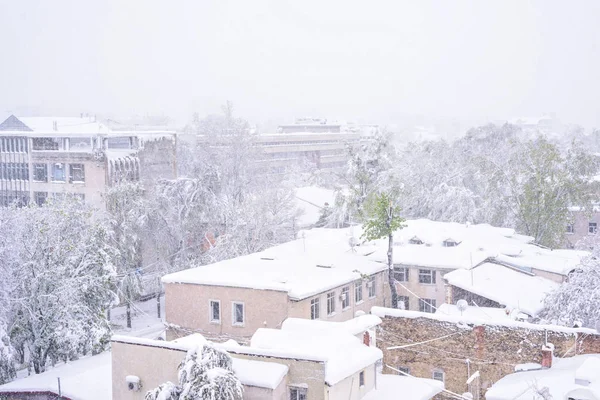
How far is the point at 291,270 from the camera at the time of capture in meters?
31.7

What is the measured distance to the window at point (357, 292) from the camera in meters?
32.6

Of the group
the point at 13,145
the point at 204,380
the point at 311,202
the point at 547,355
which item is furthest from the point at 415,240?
the point at 13,145

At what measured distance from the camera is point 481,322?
22.0 metres

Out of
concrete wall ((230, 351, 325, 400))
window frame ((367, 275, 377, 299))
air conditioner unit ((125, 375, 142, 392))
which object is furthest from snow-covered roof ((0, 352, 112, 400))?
window frame ((367, 275, 377, 299))

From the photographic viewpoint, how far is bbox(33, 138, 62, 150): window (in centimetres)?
5762

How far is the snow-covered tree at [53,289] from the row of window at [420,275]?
539 inches

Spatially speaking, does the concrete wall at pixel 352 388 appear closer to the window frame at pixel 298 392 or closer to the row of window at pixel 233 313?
the window frame at pixel 298 392

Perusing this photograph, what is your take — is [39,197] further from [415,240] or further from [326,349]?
[326,349]

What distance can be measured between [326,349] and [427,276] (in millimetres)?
17874

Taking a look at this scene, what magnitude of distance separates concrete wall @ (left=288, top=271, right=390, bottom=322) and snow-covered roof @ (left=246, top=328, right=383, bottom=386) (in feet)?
27.8

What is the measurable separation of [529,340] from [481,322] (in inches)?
57.9

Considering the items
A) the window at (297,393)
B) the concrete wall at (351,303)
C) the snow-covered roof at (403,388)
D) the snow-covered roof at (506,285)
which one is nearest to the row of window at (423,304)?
the concrete wall at (351,303)

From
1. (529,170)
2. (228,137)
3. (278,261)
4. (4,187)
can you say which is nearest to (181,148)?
(228,137)

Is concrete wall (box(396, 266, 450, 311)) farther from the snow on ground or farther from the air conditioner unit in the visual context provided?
the snow on ground
